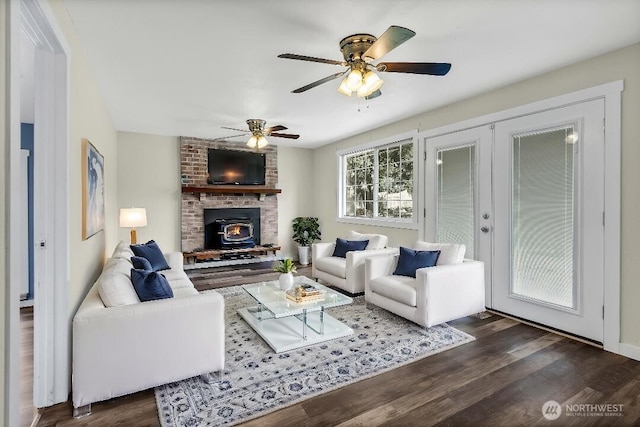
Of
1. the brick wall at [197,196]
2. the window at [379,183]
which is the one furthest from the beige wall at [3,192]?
the brick wall at [197,196]

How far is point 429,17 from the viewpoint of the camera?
2.25 metres

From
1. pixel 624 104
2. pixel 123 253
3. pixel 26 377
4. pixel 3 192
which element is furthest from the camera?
pixel 123 253

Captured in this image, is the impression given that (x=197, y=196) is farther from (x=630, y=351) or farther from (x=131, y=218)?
(x=630, y=351)

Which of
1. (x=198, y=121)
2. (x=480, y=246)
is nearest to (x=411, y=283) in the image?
(x=480, y=246)

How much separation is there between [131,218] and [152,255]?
1.40 metres

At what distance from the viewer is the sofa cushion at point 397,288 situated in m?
3.28

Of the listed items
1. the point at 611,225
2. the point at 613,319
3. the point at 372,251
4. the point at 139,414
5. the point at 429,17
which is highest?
the point at 429,17

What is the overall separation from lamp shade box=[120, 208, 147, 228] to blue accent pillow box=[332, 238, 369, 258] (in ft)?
9.89

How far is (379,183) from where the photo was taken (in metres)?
5.67

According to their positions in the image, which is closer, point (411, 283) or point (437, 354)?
point (437, 354)

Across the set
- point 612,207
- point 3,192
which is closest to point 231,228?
point 3,192

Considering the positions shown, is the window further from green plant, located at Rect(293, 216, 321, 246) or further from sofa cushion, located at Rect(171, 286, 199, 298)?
sofa cushion, located at Rect(171, 286, 199, 298)

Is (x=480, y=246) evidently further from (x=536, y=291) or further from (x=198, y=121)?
(x=198, y=121)

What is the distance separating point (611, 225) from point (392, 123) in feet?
10.2
